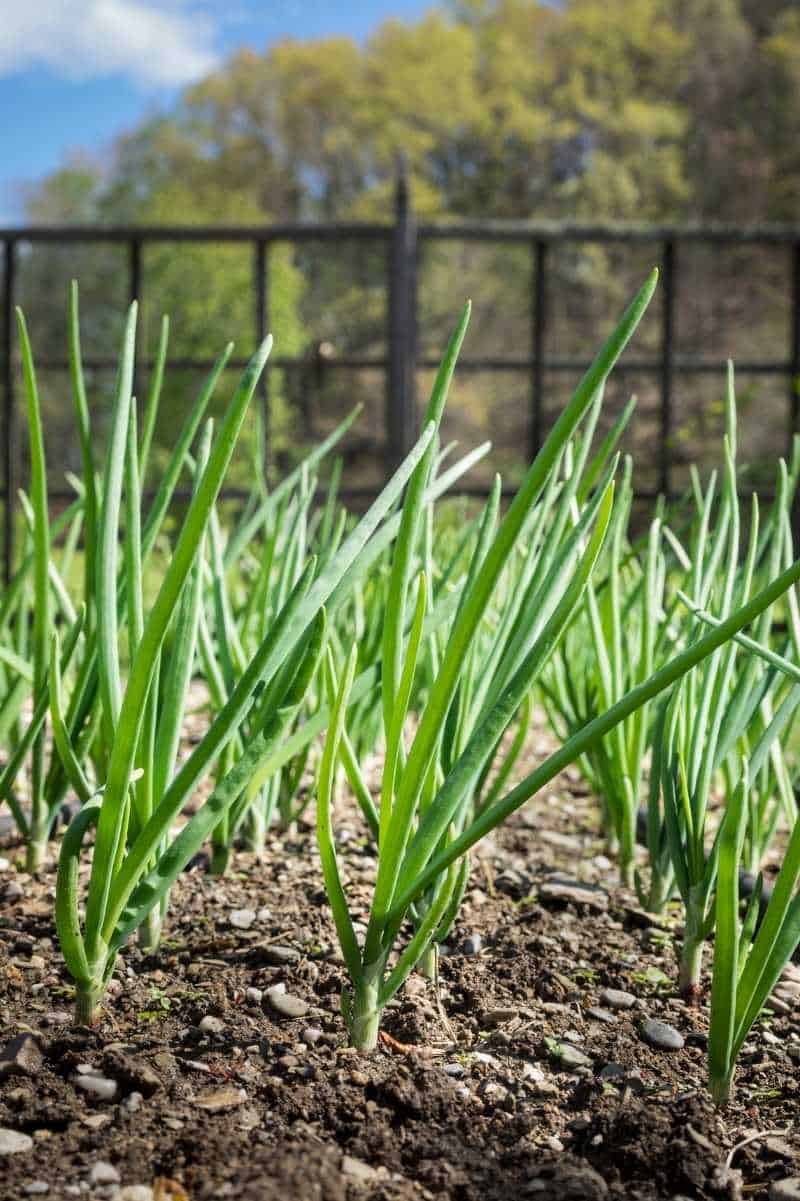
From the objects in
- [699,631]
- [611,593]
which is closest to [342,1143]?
[699,631]

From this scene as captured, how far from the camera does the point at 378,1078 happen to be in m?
0.62

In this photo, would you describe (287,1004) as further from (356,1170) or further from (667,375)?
(667,375)

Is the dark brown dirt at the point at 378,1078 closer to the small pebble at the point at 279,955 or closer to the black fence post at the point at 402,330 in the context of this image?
the small pebble at the point at 279,955

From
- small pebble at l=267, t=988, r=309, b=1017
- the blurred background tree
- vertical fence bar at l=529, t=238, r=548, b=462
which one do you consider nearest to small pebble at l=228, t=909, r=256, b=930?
small pebble at l=267, t=988, r=309, b=1017

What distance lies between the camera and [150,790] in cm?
71

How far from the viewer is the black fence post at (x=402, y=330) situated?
12.3 ft

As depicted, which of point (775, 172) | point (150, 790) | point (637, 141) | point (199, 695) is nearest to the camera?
point (150, 790)

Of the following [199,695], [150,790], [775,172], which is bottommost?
[199,695]

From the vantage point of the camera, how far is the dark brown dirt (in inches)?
21.3

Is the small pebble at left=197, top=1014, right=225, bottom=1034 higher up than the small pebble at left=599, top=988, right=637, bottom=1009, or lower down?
higher up

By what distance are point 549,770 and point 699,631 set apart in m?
0.32

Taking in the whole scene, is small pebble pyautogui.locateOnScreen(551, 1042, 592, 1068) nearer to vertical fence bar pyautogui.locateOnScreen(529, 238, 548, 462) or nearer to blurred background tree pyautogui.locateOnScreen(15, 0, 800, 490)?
vertical fence bar pyautogui.locateOnScreen(529, 238, 548, 462)

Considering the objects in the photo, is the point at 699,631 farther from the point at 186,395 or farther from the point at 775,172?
the point at 775,172

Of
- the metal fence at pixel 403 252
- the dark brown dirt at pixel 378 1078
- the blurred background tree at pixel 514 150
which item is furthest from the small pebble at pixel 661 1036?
the blurred background tree at pixel 514 150
